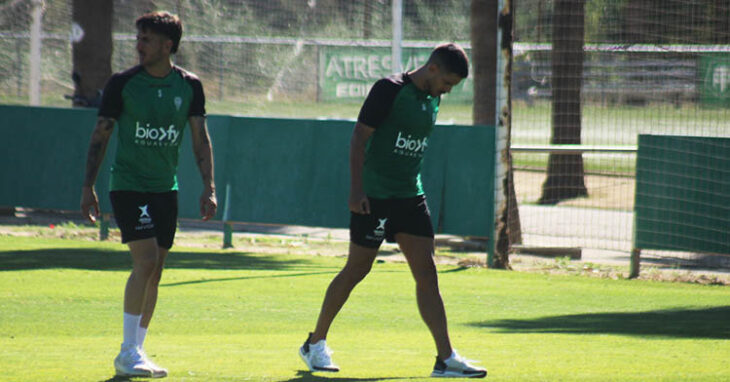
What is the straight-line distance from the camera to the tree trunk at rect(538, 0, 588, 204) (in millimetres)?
16156

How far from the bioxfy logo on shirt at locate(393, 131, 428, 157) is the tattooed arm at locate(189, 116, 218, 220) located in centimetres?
114

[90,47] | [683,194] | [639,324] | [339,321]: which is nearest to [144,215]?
[339,321]

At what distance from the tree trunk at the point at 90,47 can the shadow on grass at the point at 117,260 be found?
474 cm

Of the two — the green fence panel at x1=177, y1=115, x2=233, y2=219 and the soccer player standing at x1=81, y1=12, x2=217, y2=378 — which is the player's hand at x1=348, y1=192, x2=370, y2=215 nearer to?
the soccer player standing at x1=81, y1=12, x2=217, y2=378

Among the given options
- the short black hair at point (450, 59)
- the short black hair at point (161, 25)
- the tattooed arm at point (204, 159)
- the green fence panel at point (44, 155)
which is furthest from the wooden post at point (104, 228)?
the short black hair at point (450, 59)

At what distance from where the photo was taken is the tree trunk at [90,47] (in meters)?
17.7

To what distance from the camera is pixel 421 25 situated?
2195 cm

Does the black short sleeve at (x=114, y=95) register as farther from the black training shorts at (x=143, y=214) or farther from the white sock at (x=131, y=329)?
the white sock at (x=131, y=329)

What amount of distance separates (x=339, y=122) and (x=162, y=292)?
415 centimetres

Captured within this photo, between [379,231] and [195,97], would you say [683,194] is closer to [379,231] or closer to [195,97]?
[379,231]

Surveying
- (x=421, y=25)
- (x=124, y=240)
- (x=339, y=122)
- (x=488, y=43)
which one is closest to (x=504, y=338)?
(x=124, y=240)

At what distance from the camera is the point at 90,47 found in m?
17.8

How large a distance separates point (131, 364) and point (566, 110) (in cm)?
1206

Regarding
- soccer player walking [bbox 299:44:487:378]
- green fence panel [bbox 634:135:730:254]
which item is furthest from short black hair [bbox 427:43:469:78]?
green fence panel [bbox 634:135:730:254]
